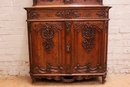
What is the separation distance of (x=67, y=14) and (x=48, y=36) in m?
0.38

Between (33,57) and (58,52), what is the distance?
1.14 ft

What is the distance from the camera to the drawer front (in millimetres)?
2381

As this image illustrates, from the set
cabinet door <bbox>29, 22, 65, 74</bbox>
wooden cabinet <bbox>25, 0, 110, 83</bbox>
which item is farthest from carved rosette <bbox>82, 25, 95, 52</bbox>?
cabinet door <bbox>29, 22, 65, 74</bbox>

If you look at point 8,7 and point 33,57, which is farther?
point 8,7

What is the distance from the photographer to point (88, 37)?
7.98 feet

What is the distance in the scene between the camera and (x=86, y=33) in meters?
2.43

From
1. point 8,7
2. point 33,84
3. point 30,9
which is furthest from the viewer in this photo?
point 8,7

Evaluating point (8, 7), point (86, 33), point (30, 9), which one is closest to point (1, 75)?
point (8, 7)

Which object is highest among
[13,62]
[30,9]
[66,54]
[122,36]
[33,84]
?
[30,9]

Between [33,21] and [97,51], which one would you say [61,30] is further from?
[97,51]

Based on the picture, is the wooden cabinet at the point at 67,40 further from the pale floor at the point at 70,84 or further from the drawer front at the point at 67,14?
the pale floor at the point at 70,84

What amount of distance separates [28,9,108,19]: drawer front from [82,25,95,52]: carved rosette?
0.15 metres

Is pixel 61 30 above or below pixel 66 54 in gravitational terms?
above

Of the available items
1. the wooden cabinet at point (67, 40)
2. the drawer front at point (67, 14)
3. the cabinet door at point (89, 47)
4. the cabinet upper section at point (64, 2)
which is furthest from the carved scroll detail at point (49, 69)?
the cabinet upper section at point (64, 2)
